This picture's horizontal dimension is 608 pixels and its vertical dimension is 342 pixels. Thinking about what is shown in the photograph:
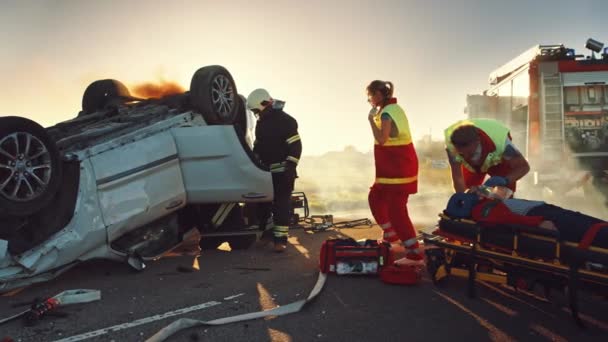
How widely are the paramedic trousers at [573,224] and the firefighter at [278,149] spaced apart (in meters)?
3.08

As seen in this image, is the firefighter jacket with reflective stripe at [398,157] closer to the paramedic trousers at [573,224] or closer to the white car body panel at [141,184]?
the white car body panel at [141,184]

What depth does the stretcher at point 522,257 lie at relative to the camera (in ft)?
8.97

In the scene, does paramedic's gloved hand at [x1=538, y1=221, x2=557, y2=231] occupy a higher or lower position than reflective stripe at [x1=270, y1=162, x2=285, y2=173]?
lower

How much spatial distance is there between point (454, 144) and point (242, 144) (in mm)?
2311

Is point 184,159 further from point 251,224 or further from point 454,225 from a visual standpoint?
point 454,225

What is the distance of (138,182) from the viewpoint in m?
4.69

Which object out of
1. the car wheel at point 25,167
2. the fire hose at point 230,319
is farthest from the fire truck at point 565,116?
the car wheel at point 25,167

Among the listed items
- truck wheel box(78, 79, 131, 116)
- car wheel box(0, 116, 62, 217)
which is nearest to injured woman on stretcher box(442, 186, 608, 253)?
car wheel box(0, 116, 62, 217)

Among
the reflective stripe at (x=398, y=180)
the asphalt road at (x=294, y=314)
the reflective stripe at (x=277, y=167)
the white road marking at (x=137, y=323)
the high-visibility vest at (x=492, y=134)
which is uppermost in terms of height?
the high-visibility vest at (x=492, y=134)

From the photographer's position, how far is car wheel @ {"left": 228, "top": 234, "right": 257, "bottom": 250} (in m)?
5.96

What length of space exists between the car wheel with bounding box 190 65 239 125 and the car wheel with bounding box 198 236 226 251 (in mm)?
1319

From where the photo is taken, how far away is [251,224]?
6.21 metres

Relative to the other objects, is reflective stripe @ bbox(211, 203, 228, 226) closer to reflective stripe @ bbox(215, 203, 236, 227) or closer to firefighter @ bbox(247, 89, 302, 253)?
reflective stripe @ bbox(215, 203, 236, 227)

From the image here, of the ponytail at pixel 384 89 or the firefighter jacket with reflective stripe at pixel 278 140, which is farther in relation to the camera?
the firefighter jacket with reflective stripe at pixel 278 140
